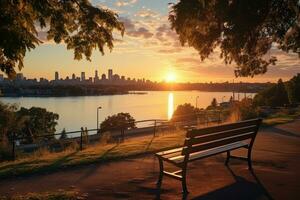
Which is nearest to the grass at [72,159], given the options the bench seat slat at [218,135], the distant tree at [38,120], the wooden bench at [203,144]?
the wooden bench at [203,144]

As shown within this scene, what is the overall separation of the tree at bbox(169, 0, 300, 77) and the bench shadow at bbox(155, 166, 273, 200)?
11.5 feet

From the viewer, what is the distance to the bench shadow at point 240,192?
24.1ft

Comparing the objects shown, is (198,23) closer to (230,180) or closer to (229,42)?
(229,42)

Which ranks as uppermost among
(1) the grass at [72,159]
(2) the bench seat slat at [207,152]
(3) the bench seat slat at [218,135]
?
(3) the bench seat slat at [218,135]

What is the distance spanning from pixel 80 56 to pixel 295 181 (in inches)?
198

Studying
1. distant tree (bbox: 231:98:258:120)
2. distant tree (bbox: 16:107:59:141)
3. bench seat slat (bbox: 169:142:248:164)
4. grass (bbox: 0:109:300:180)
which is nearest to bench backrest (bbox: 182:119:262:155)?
bench seat slat (bbox: 169:142:248:164)

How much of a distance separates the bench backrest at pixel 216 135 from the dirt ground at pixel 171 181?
76cm

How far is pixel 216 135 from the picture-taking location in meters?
8.47

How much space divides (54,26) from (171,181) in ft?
12.3

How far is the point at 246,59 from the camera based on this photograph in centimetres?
1492

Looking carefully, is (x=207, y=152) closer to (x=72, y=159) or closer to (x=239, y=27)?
(x=239, y=27)

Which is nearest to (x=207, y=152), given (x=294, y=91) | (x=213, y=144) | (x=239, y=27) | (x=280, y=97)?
(x=213, y=144)

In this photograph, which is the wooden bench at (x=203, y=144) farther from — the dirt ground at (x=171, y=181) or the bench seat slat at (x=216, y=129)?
the dirt ground at (x=171, y=181)

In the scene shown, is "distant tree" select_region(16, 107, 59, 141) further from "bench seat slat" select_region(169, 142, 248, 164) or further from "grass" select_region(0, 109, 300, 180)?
"bench seat slat" select_region(169, 142, 248, 164)
